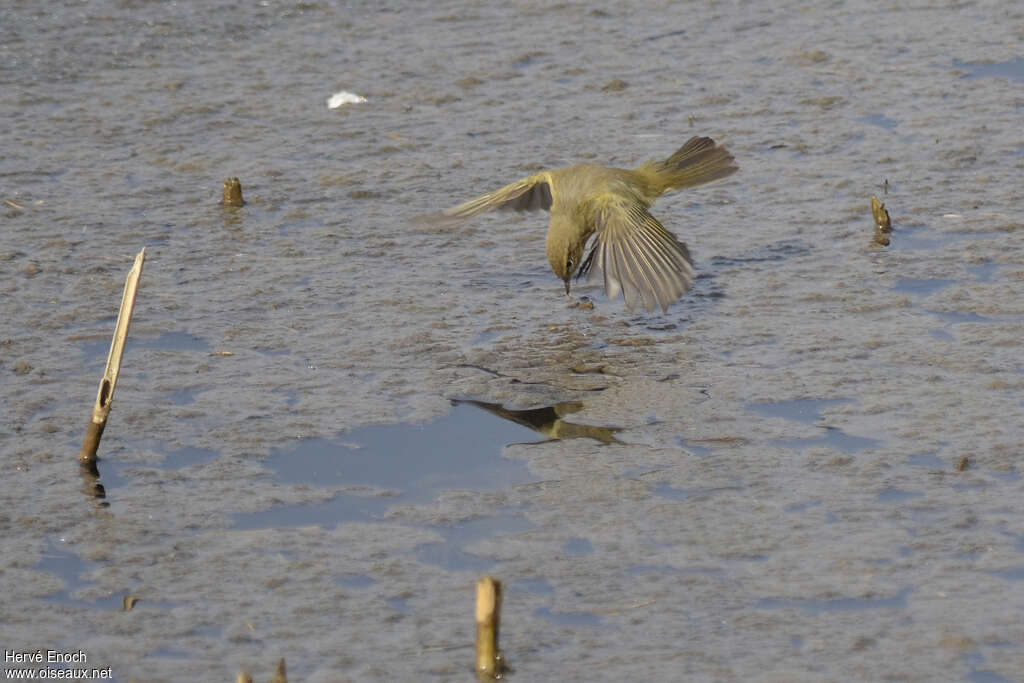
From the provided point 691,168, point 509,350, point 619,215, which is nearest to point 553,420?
point 509,350

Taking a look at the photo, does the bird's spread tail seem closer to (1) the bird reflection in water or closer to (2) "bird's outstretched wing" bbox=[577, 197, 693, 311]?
(2) "bird's outstretched wing" bbox=[577, 197, 693, 311]

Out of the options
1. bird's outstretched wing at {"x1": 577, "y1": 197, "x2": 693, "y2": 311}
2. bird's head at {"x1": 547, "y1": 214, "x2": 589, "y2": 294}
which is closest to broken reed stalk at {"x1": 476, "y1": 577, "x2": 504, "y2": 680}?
bird's outstretched wing at {"x1": 577, "y1": 197, "x2": 693, "y2": 311}

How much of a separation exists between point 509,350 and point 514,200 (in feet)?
3.99

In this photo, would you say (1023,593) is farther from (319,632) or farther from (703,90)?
(703,90)

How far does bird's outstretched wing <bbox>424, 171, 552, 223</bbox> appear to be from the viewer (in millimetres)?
7734

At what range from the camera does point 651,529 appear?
17.1 feet

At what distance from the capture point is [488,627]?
4.25 meters

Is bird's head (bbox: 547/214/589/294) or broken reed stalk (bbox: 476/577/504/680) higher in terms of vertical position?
bird's head (bbox: 547/214/589/294)

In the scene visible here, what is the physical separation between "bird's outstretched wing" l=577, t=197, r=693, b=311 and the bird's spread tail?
43 cm

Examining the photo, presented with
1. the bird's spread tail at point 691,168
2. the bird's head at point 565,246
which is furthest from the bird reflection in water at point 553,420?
the bird's spread tail at point 691,168

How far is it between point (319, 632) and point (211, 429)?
156 cm

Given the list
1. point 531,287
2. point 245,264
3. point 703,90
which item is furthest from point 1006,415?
point 703,90

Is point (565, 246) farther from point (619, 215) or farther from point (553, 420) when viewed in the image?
point (553, 420)

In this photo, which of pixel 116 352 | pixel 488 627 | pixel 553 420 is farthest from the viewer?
pixel 553 420
